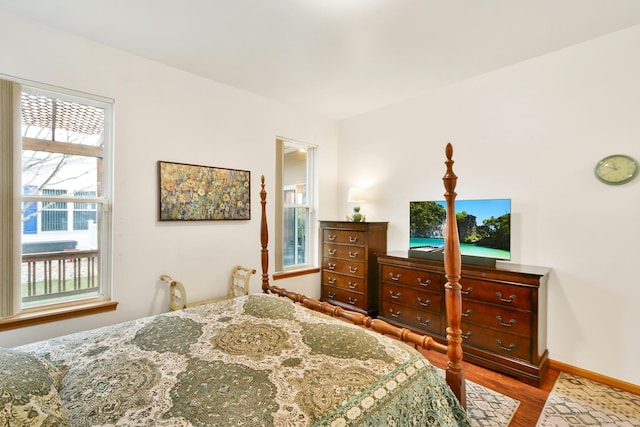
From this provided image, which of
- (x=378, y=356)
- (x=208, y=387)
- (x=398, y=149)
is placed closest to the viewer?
(x=208, y=387)

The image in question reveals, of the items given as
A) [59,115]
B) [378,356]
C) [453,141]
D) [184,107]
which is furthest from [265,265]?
[453,141]

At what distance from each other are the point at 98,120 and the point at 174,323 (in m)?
2.01

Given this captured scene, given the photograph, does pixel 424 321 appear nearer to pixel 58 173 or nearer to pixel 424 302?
pixel 424 302

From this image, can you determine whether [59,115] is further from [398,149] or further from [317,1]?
[398,149]

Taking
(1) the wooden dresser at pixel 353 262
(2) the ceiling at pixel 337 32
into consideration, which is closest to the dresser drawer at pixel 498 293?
(1) the wooden dresser at pixel 353 262

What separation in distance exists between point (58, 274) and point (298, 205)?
104 inches

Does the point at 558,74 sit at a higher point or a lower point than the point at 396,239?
higher

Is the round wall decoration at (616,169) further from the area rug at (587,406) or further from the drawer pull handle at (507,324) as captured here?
the area rug at (587,406)

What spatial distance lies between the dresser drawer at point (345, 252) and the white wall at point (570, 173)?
1358 millimetres

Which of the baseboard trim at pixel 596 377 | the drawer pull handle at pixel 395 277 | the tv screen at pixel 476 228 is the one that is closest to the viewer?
the baseboard trim at pixel 596 377

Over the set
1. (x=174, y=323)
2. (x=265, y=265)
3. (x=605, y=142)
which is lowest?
(x=174, y=323)

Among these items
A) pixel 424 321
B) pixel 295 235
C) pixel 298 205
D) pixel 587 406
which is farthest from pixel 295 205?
pixel 587 406

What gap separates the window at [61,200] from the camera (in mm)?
2248

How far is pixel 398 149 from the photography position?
3814 millimetres
